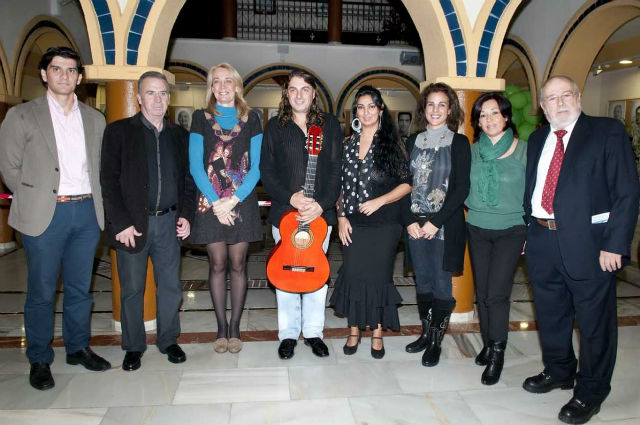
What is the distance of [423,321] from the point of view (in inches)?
128

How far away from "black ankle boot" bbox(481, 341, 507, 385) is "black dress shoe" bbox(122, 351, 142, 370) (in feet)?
6.82

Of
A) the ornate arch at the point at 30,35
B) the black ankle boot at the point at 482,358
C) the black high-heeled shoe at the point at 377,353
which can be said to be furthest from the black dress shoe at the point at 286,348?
the ornate arch at the point at 30,35

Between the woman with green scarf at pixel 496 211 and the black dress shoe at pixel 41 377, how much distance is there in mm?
2487

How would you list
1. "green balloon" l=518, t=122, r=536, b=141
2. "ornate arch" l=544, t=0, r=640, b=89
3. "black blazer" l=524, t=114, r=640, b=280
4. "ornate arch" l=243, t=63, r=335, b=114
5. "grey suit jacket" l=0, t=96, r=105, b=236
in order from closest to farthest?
"black blazer" l=524, t=114, r=640, b=280
"grey suit jacket" l=0, t=96, r=105, b=236
"ornate arch" l=544, t=0, r=640, b=89
"green balloon" l=518, t=122, r=536, b=141
"ornate arch" l=243, t=63, r=335, b=114

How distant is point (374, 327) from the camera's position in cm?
311

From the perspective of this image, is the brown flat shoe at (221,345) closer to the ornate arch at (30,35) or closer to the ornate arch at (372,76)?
the ornate arch at (30,35)

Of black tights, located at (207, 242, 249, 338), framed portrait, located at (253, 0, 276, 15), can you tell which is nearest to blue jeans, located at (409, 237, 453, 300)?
black tights, located at (207, 242, 249, 338)

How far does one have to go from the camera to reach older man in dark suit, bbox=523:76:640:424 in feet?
7.65

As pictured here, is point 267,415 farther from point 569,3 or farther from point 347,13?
point 347,13

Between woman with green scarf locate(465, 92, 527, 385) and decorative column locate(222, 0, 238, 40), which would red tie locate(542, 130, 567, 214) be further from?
decorative column locate(222, 0, 238, 40)

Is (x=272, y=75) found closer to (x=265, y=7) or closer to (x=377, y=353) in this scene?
(x=265, y=7)

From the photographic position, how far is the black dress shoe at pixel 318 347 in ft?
10.4

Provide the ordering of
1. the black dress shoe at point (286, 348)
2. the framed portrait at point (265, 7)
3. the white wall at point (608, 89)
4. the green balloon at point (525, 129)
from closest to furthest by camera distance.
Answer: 1. the black dress shoe at point (286, 348)
2. the green balloon at point (525, 129)
3. the white wall at point (608, 89)
4. the framed portrait at point (265, 7)

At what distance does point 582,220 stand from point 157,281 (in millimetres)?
2429
